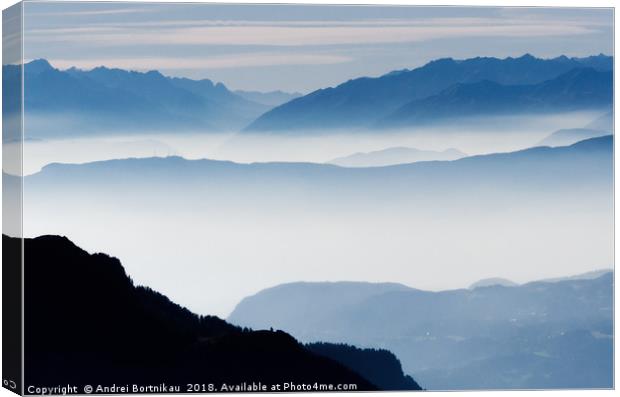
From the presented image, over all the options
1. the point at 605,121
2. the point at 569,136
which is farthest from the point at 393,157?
the point at 605,121

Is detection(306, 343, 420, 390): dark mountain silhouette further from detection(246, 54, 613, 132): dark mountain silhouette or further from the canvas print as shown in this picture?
detection(246, 54, 613, 132): dark mountain silhouette

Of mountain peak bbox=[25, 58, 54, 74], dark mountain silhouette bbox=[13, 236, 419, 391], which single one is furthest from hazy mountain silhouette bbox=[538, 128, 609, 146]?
mountain peak bbox=[25, 58, 54, 74]

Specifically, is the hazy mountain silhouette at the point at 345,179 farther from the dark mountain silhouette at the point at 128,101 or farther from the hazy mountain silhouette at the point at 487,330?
the hazy mountain silhouette at the point at 487,330

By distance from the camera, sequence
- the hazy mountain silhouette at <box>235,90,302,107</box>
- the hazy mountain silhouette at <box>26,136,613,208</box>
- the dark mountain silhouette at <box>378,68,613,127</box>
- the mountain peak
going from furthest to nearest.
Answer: the dark mountain silhouette at <box>378,68,613,127</box> → the hazy mountain silhouette at <box>235,90,302,107</box> → the hazy mountain silhouette at <box>26,136,613,208</box> → the mountain peak

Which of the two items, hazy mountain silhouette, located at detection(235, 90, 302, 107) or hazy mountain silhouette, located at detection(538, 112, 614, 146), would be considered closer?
hazy mountain silhouette, located at detection(235, 90, 302, 107)

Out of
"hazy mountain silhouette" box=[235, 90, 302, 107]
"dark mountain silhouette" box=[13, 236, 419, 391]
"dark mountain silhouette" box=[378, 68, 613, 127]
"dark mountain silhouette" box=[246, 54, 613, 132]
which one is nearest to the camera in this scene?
"dark mountain silhouette" box=[13, 236, 419, 391]

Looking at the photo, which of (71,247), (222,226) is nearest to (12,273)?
(71,247)
